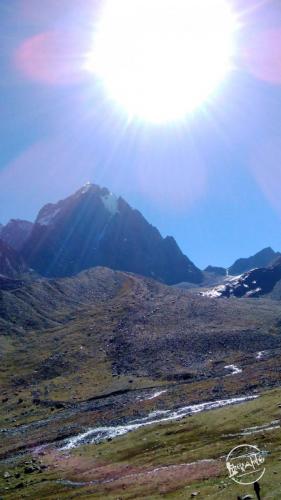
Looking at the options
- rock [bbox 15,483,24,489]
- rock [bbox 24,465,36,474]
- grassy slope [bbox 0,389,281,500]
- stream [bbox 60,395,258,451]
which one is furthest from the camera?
stream [bbox 60,395,258,451]

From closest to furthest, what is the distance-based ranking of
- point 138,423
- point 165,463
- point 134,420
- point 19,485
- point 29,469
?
1. point 165,463
2. point 19,485
3. point 29,469
4. point 138,423
5. point 134,420

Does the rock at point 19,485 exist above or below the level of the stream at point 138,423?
below

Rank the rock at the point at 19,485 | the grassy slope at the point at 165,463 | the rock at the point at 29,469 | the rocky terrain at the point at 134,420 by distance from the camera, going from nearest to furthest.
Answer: the grassy slope at the point at 165,463, the rocky terrain at the point at 134,420, the rock at the point at 19,485, the rock at the point at 29,469

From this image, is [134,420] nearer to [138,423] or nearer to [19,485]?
[138,423]

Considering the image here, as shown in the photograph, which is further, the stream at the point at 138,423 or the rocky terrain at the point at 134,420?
the stream at the point at 138,423

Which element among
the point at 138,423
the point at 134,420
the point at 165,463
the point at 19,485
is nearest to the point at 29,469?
the point at 19,485

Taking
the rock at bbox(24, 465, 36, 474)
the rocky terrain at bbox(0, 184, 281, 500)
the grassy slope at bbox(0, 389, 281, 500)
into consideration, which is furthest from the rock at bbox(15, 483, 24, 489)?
the rock at bbox(24, 465, 36, 474)

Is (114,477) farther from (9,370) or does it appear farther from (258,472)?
(9,370)

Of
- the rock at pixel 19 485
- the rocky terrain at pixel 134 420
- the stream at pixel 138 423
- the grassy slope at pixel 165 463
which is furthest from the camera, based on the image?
the stream at pixel 138 423

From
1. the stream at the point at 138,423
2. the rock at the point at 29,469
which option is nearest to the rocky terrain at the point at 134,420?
the rock at the point at 29,469

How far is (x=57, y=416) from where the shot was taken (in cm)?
12594

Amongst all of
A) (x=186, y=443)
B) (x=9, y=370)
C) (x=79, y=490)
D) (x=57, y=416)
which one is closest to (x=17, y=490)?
(x=79, y=490)

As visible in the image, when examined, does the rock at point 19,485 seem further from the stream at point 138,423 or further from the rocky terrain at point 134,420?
the stream at point 138,423

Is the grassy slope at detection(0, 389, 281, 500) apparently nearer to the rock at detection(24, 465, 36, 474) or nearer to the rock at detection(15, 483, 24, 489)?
the rock at detection(15, 483, 24, 489)
